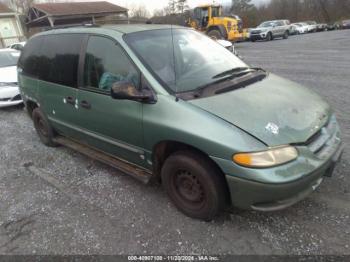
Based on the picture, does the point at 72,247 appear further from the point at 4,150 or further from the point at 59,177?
the point at 4,150

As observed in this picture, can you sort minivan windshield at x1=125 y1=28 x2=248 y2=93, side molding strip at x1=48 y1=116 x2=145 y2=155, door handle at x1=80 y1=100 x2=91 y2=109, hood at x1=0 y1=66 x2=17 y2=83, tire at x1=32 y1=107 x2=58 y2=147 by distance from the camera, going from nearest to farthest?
minivan windshield at x1=125 y1=28 x2=248 y2=93 → side molding strip at x1=48 y1=116 x2=145 y2=155 → door handle at x1=80 y1=100 x2=91 y2=109 → tire at x1=32 y1=107 x2=58 y2=147 → hood at x1=0 y1=66 x2=17 y2=83

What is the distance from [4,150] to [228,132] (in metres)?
4.21

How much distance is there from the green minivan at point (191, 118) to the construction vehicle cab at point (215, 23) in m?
17.7

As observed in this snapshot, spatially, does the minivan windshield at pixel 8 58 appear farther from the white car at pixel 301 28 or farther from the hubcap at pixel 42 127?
the white car at pixel 301 28

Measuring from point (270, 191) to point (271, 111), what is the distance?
70 centimetres

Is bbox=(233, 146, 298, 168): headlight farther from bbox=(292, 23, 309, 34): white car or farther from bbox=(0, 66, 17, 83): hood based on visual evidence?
bbox=(292, 23, 309, 34): white car

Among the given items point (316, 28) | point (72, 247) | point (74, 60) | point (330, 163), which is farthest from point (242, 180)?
point (316, 28)

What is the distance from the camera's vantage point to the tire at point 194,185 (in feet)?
8.30

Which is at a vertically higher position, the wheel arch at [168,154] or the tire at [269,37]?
the wheel arch at [168,154]

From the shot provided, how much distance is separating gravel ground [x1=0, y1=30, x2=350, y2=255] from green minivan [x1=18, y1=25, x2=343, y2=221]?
0.88ft

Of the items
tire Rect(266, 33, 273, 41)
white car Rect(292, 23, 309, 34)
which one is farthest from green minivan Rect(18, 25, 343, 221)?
white car Rect(292, 23, 309, 34)

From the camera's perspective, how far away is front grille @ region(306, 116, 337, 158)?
2.45 metres

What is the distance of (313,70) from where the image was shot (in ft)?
31.0

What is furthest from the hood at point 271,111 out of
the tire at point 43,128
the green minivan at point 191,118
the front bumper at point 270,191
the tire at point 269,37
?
the tire at point 269,37
